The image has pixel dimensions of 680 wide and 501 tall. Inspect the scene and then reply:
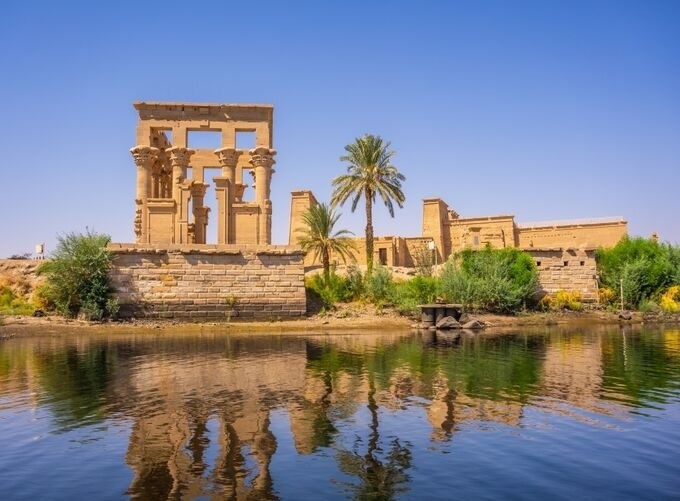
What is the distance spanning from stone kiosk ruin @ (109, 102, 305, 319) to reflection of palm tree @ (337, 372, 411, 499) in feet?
64.9

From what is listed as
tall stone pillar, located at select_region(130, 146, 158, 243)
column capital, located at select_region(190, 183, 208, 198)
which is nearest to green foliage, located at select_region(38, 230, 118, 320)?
tall stone pillar, located at select_region(130, 146, 158, 243)

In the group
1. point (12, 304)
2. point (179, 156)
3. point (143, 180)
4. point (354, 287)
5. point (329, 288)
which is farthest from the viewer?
point (354, 287)

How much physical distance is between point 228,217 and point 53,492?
23.7 meters

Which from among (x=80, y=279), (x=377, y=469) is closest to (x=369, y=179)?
(x=80, y=279)

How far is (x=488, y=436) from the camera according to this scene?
27.5 feet

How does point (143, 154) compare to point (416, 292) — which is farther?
point (143, 154)

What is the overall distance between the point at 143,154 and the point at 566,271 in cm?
2257

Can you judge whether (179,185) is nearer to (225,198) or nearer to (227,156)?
(225,198)

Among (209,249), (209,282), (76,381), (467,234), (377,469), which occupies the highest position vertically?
(467,234)

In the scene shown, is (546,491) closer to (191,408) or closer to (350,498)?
(350,498)

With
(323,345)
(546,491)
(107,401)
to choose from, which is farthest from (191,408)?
(323,345)

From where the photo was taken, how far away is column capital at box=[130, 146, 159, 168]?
97.4 feet

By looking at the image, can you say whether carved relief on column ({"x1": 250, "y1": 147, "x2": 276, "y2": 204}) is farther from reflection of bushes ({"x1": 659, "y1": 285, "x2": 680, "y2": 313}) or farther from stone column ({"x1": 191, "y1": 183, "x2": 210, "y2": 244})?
reflection of bushes ({"x1": 659, "y1": 285, "x2": 680, "y2": 313})

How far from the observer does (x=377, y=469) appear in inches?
275
